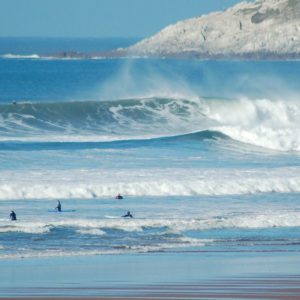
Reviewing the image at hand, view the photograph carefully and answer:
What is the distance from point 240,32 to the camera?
403 ft

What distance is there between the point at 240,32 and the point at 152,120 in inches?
3348

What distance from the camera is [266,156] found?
101 feet

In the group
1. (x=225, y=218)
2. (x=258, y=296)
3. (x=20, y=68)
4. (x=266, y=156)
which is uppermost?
(x=20, y=68)

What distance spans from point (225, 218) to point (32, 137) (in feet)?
45.3

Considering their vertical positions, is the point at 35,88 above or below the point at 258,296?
above

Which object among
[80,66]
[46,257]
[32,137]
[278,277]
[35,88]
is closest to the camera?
[278,277]

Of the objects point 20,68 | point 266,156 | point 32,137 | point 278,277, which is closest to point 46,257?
point 278,277

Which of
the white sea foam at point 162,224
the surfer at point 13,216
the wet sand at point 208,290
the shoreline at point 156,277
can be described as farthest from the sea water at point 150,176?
the wet sand at point 208,290

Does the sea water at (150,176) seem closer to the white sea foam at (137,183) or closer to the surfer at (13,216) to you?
the white sea foam at (137,183)

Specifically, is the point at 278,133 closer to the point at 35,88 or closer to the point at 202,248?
the point at 202,248

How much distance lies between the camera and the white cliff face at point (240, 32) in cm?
11981

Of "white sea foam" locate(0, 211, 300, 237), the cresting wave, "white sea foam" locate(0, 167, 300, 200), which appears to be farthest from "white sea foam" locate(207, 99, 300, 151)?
"white sea foam" locate(0, 211, 300, 237)

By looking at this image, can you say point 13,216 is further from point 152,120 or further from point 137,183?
point 152,120

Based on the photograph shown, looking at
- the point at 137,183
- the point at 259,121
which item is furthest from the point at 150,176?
the point at 259,121
